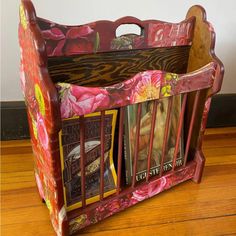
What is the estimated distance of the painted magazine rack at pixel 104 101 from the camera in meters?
0.58

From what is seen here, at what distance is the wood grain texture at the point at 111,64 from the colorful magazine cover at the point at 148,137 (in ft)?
0.37

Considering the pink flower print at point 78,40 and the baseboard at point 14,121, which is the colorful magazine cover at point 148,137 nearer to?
the pink flower print at point 78,40

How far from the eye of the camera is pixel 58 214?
2.17ft

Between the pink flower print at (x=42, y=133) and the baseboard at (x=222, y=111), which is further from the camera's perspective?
the baseboard at (x=222, y=111)

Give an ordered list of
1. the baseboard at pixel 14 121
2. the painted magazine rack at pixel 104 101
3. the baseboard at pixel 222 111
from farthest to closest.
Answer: the baseboard at pixel 222 111 < the baseboard at pixel 14 121 < the painted magazine rack at pixel 104 101

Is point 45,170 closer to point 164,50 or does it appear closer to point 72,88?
point 72,88

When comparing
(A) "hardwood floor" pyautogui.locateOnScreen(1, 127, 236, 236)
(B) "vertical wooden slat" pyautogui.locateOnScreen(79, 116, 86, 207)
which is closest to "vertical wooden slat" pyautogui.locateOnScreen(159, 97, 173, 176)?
(A) "hardwood floor" pyautogui.locateOnScreen(1, 127, 236, 236)

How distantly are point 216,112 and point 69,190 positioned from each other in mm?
817

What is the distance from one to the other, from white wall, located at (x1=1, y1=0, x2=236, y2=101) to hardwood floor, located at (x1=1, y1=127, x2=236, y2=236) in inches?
11.5

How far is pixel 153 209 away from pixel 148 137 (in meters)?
0.21

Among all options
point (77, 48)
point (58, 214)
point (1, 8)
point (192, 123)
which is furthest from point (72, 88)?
point (1, 8)

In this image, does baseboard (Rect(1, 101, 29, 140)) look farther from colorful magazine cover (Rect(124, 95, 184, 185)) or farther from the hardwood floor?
colorful magazine cover (Rect(124, 95, 184, 185))

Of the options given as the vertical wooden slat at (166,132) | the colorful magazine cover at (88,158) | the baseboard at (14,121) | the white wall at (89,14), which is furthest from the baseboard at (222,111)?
the baseboard at (14,121)

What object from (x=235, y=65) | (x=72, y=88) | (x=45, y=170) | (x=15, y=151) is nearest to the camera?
(x=72, y=88)
